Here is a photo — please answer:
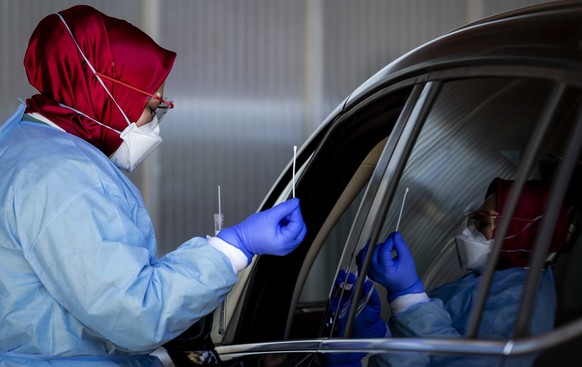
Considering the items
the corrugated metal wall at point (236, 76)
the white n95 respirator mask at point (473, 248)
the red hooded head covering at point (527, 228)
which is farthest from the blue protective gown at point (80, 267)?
the corrugated metal wall at point (236, 76)

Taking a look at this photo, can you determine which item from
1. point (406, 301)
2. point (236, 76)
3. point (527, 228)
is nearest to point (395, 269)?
point (406, 301)

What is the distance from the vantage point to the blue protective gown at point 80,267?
167 cm

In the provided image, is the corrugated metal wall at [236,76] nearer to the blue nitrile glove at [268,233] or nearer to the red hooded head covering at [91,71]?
the red hooded head covering at [91,71]

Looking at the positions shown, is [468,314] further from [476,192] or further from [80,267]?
[80,267]

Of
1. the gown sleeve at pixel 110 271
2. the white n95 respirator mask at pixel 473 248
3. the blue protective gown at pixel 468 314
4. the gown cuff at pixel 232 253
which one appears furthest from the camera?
the gown cuff at pixel 232 253

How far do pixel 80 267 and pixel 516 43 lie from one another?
3.31 ft

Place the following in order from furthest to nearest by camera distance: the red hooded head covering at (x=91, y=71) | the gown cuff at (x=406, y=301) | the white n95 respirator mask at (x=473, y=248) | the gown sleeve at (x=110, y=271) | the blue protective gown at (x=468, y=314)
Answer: the red hooded head covering at (x=91, y=71) → the gown sleeve at (x=110, y=271) → the gown cuff at (x=406, y=301) → the white n95 respirator mask at (x=473, y=248) → the blue protective gown at (x=468, y=314)

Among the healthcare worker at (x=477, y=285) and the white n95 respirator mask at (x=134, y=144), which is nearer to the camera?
the healthcare worker at (x=477, y=285)

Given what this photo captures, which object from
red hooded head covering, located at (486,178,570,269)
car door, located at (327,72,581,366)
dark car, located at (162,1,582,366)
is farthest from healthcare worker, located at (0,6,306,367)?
red hooded head covering, located at (486,178,570,269)

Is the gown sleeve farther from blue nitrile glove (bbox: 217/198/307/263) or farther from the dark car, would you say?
the dark car

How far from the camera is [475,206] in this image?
1.27m

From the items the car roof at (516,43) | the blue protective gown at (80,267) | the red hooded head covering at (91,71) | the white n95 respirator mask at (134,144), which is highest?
the car roof at (516,43)

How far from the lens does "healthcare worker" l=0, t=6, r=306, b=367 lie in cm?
168

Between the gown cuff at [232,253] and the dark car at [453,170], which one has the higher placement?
the dark car at [453,170]
